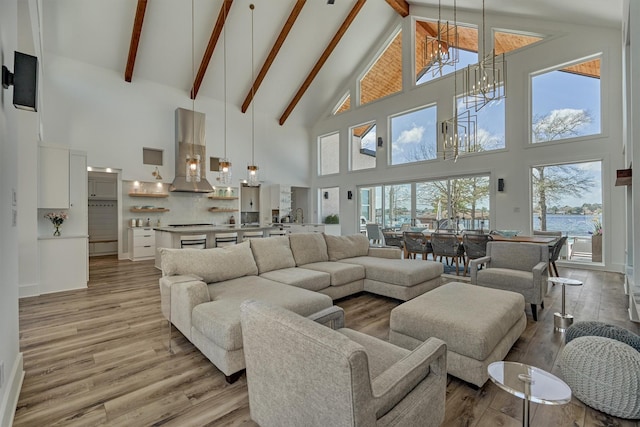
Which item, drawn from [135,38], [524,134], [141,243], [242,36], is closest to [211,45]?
[242,36]

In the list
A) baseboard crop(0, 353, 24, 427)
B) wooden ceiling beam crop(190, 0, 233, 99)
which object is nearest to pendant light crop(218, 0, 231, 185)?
wooden ceiling beam crop(190, 0, 233, 99)

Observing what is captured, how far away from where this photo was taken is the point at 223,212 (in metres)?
9.70

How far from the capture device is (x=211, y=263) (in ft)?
10.2

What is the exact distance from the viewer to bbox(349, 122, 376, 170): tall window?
10094 mm

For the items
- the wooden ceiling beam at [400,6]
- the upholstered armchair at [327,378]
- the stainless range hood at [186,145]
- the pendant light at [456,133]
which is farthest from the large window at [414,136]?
the upholstered armchair at [327,378]

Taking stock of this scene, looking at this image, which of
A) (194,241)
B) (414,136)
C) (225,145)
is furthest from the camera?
(225,145)

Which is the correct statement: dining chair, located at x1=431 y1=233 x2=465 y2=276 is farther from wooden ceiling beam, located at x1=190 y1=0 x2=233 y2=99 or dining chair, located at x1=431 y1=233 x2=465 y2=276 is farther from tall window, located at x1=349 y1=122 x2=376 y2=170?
wooden ceiling beam, located at x1=190 y1=0 x2=233 y2=99

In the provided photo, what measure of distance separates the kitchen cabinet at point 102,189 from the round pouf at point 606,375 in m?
10.8

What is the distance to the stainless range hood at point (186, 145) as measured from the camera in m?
8.32

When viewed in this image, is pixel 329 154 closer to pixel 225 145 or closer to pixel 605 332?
pixel 225 145

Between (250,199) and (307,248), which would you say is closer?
(307,248)

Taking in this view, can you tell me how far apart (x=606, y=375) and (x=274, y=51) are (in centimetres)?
903

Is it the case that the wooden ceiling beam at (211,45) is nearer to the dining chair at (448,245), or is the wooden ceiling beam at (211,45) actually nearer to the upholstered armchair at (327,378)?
the dining chair at (448,245)

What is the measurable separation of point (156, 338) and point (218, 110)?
8195mm
